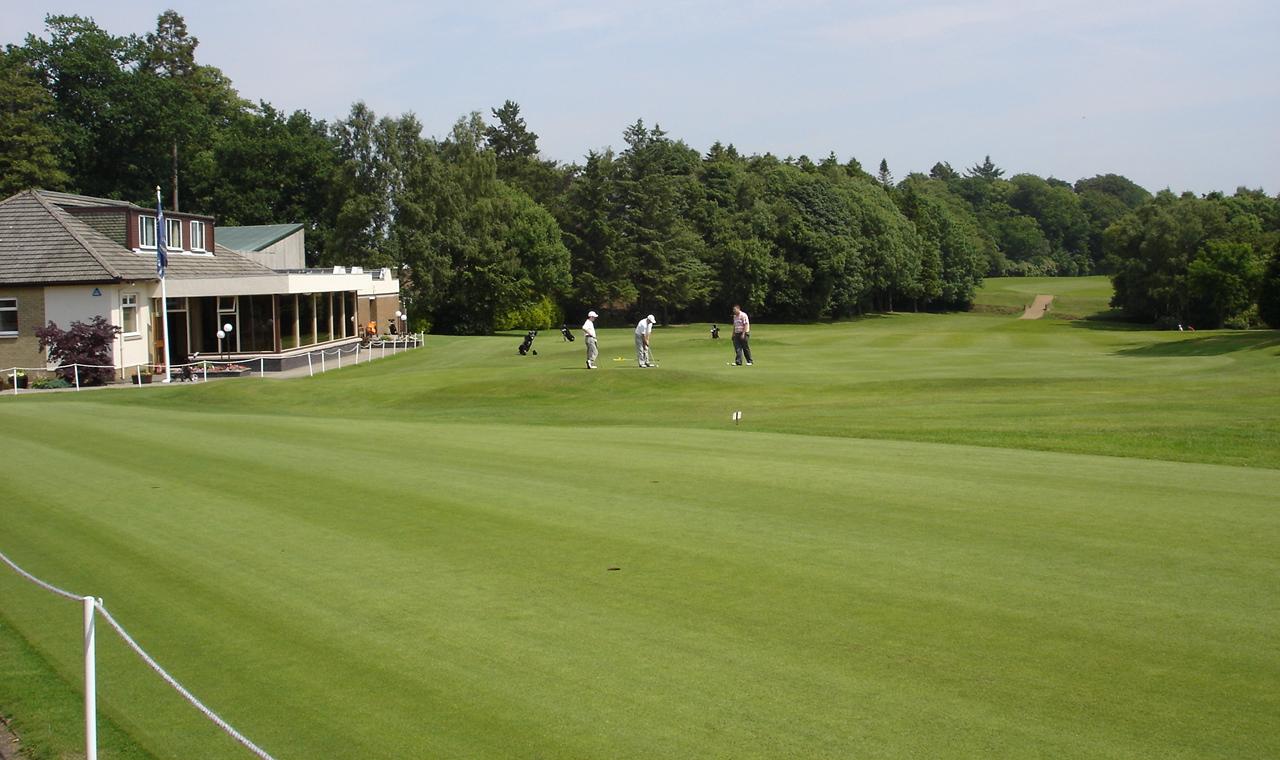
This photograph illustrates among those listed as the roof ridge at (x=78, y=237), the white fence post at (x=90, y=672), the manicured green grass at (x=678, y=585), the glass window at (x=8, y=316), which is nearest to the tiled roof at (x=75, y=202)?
the roof ridge at (x=78, y=237)

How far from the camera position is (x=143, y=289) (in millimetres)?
44938

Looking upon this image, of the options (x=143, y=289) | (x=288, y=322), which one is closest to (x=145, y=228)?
(x=143, y=289)

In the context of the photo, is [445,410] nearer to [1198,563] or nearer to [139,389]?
[139,389]

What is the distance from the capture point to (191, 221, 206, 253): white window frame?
5294 cm

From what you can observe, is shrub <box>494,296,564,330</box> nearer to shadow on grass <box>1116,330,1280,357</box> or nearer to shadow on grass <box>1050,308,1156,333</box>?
shadow on grass <box>1116,330,1280,357</box>

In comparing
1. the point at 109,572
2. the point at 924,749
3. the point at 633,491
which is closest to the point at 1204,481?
the point at 633,491

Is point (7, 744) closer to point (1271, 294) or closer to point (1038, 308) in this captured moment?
point (1271, 294)

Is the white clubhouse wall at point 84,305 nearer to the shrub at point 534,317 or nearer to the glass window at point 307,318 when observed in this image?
the glass window at point 307,318

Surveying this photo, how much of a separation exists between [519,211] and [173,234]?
112 feet

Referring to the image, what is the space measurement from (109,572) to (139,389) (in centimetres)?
2861

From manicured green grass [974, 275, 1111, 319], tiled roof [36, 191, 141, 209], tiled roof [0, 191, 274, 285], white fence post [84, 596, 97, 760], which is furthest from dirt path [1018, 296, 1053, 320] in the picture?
white fence post [84, 596, 97, 760]

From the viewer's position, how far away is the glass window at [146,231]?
1845 inches

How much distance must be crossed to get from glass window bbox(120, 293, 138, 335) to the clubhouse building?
0.17 ft

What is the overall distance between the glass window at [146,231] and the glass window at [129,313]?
155 inches
